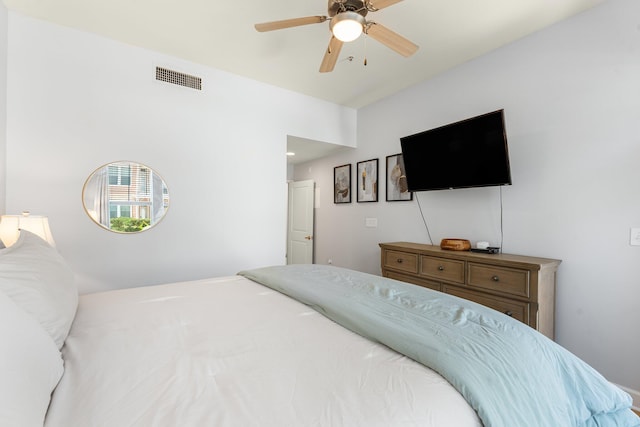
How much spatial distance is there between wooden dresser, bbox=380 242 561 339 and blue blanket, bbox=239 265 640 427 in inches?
37.5

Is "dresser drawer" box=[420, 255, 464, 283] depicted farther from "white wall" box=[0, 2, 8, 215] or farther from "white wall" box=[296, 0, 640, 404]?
"white wall" box=[0, 2, 8, 215]

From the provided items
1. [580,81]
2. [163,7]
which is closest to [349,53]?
[163,7]

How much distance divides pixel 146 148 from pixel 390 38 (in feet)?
7.45

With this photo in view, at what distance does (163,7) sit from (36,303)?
2175 millimetres

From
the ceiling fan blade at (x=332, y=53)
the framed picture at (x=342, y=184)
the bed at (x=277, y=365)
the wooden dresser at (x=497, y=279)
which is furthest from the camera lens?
the framed picture at (x=342, y=184)

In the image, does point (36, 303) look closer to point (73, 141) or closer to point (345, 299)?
point (345, 299)

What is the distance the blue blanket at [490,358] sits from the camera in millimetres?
842

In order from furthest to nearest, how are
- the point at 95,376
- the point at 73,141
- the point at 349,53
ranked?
the point at 349,53, the point at 73,141, the point at 95,376

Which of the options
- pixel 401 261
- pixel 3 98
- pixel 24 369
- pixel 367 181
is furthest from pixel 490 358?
pixel 3 98

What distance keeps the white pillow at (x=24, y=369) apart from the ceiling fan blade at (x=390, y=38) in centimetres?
200

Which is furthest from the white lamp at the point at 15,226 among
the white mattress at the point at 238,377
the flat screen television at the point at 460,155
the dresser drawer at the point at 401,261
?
the flat screen television at the point at 460,155

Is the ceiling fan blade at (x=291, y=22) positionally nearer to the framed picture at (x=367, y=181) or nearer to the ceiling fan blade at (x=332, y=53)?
the ceiling fan blade at (x=332, y=53)

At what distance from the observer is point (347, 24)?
1629mm

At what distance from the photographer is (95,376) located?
0.84 m
